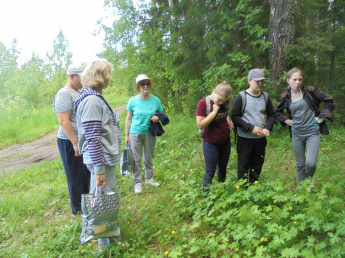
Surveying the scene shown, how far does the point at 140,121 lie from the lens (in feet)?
13.4

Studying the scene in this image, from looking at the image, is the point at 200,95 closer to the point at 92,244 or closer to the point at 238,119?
the point at 238,119

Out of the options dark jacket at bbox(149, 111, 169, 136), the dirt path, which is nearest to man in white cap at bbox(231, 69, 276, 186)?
dark jacket at bbox(149, 111, 169, 136)

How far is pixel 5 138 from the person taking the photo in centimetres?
977

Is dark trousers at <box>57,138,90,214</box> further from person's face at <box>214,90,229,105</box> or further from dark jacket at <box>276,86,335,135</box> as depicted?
dark jacket at <box>276,86,335,135</box>

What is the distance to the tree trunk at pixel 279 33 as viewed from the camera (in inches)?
222

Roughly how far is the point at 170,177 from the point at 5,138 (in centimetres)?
888

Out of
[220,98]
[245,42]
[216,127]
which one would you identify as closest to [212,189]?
[216,127]

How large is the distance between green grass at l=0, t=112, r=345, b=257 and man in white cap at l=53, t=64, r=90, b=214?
470 mm

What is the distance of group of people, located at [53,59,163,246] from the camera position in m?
2.30

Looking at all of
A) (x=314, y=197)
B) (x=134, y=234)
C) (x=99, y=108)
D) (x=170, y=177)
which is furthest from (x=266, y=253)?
(x=170, y=177)

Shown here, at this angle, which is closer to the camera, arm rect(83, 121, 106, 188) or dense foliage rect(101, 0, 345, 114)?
arm rect(83, 121, 106, 188)

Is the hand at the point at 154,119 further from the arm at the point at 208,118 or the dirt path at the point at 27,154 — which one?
the dirt path at the point at 27,154

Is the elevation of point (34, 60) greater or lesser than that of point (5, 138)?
greater

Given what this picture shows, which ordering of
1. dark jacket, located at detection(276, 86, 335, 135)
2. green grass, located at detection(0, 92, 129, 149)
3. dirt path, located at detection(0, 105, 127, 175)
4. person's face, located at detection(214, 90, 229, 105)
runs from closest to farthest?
person's face, located at detection(214, 90, 229, 105) → dark jacket, located at detection(276, 86, 335, 135) → dirt path, located at detection(0, 105, 127, 175) → green grass, located at detection(0, 92, 129, 149)
